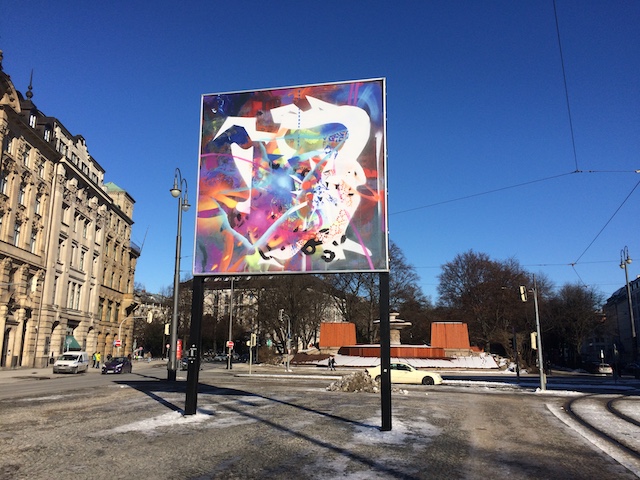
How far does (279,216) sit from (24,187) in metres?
40.9

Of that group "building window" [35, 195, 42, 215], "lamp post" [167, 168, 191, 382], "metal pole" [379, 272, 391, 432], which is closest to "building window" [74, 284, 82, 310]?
"building window" [35, 195, 42, 215]

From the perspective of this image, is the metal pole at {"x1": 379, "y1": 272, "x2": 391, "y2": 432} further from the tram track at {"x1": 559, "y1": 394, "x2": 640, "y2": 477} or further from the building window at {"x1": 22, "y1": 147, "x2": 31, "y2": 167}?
the building window at {"x1": 22, "y1": 147, "x2": 31, "y2": 167}

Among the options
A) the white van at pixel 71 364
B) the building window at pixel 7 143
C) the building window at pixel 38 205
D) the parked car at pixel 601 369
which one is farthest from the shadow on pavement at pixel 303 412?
the parked car at pixel 601 369

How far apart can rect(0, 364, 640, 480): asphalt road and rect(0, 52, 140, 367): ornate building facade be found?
29686 millimetres

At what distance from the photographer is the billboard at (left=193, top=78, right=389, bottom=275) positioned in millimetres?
12492

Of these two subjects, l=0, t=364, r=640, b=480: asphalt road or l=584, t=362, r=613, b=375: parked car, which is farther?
l=584, t=362, r=613, b=375: parked car

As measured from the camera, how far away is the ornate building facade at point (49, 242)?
41.8 m

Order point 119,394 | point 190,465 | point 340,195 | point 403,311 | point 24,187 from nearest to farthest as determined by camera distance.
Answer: point 190,465, point 340,195, point 119,394, point 24,187, point 403,311

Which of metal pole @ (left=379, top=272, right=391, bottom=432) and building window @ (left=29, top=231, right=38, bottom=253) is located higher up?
building window @ (left=29, top=231, right=38, bottom=253)

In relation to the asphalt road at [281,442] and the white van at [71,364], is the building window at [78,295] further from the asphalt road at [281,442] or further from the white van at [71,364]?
the asphalt road at [281,442]

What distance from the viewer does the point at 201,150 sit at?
14.1 m

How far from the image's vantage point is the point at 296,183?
13.1m

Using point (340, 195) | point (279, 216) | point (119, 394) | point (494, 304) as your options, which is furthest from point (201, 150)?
point (494, 304)

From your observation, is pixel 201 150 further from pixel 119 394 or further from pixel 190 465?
pixel 119 394
